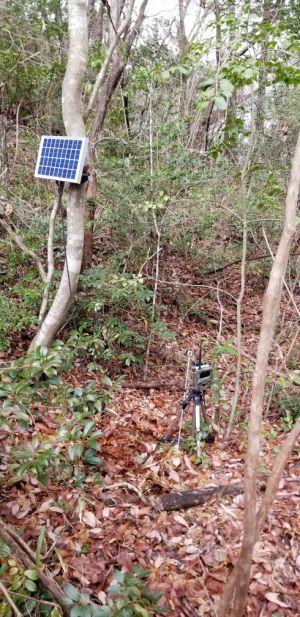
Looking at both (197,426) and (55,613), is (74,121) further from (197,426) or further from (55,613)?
(55,613)

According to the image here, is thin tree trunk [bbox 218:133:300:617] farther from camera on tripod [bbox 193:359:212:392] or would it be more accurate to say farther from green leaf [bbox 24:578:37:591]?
camera on tripod [bbox 193:359:212:392]

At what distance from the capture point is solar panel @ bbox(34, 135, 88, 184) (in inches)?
139

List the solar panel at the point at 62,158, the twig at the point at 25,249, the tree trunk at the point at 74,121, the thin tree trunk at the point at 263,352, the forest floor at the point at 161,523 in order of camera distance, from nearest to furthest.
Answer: the thin tree trunk at the point at 263,352 → the forest floor at the point at 161,523 → the solar panel at the point at 62,158 → the tree trunk at the point at 74,121 → the twig at the point at 25,249

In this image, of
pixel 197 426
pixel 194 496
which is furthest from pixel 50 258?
pixel 194 496

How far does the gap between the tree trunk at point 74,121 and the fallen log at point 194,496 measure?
84.8 inches

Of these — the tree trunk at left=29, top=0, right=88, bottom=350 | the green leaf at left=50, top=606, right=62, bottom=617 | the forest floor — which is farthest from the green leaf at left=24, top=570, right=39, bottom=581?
the tree trunk at left=29, top=0, right=88, bottom=350

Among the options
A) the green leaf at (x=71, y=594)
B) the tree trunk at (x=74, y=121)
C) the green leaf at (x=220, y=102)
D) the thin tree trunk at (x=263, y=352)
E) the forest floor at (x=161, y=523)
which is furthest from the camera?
the tree trunk at (x=74, y=121)

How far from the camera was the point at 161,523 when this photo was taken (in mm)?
3119

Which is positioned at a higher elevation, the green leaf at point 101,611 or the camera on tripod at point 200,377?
the camera on tripod at point 200,377

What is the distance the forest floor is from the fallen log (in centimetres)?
5

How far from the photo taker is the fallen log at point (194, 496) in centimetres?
328

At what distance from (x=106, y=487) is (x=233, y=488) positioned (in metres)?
1.11

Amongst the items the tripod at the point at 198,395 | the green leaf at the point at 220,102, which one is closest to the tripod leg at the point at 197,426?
the tripod at the point at 198,395

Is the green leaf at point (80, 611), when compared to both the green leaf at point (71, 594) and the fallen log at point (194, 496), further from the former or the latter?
the fallen log at point (194, 496)
